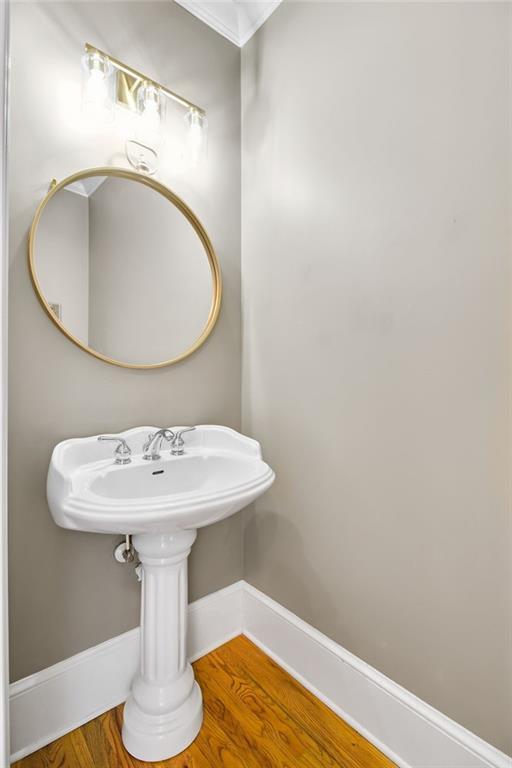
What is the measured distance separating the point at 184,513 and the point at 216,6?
1939 mm

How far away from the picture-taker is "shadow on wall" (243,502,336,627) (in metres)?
1.35

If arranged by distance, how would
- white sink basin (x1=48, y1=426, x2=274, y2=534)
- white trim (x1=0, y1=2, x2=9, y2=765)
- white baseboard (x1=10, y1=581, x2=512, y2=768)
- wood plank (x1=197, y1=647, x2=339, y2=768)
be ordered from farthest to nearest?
wood plank (x1=197, y1=647, x2=339, y2=768)
white baseboard (x1=10, y1=581, x2=512, y2=768)
white sink basin (x1=48, y1=426, x2=274, y2=534)
white trim (x1=0, y1=2, x2=9, y2=765)

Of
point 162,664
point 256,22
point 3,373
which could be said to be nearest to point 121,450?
point 3,373

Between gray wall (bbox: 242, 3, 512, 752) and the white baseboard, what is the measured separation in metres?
0.05

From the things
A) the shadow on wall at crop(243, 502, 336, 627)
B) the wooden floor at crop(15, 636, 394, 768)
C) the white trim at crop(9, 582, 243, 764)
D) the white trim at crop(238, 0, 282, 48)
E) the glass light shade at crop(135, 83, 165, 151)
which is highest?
the white trim at crop(238, 0, 282, 48)

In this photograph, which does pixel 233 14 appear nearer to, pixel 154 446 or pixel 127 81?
pixel 127 81

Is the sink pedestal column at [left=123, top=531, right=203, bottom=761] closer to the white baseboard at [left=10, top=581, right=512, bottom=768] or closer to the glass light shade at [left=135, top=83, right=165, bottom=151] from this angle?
the white baseboard at [left=10, top=581, right=512, bottom=768]

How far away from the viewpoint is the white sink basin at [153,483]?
0.88 m

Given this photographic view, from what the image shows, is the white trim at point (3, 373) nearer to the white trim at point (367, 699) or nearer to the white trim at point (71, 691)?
the white trim at point (71, 691)

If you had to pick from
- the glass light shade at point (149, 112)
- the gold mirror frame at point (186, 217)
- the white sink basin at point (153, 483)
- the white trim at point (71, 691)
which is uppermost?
the glass light shade at point (149, 112)

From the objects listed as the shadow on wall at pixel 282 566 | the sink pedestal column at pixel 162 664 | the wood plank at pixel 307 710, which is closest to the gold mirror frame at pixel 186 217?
the sink pedestal column at pixel 162 664

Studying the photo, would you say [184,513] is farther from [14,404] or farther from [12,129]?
[12,129]

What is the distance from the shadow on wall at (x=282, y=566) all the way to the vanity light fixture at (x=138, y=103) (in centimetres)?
143

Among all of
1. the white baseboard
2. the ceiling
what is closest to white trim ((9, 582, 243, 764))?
the white baseboard
